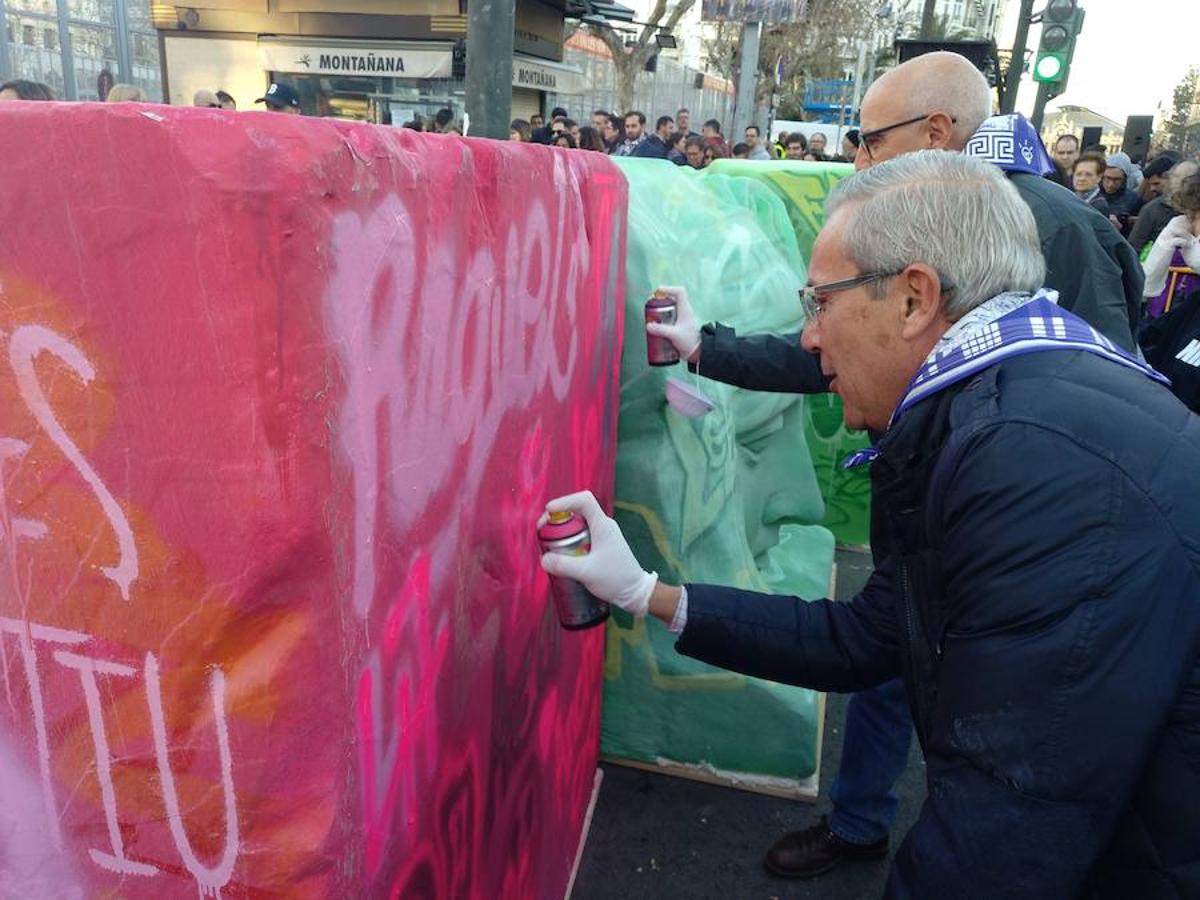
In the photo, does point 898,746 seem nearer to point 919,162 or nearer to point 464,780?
point 464,780

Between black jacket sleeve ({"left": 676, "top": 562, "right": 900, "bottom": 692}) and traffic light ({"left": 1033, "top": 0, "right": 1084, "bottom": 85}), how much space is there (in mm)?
8409

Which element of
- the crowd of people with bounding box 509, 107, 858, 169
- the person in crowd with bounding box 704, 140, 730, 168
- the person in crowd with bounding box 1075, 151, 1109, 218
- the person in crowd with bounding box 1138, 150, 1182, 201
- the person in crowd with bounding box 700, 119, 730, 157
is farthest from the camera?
the person in crowd with bounding box 700, 119, 730, 157

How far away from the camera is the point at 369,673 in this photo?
1.12 m

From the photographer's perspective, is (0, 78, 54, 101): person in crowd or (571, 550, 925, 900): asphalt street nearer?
(571, 550, 925, 900): asphalt street

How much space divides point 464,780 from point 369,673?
1.61ft

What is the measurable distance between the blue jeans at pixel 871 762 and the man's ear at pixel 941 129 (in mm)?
1405

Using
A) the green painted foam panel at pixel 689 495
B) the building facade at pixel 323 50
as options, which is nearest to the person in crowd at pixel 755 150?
the building facade at pixel 323 50

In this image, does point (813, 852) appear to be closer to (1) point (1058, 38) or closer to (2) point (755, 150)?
(1) point (1058, 38)

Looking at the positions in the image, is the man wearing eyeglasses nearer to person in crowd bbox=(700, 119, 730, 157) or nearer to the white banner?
person in crowd bbox=(700, 119, 730, 157)

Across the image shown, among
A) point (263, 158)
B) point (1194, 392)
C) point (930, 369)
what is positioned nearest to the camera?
point (263, 158)

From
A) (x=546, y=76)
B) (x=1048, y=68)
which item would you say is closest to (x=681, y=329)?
(x=1048, y=68)

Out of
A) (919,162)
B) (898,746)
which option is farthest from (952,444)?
(898,746)

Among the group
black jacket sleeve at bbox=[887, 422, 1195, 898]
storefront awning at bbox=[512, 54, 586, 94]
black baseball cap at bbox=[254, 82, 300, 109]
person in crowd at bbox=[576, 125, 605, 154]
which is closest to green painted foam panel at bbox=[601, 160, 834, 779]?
black jacket sleeve at bbox=[887, 422, 1195, 898]

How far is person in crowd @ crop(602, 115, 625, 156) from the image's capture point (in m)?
11.4
